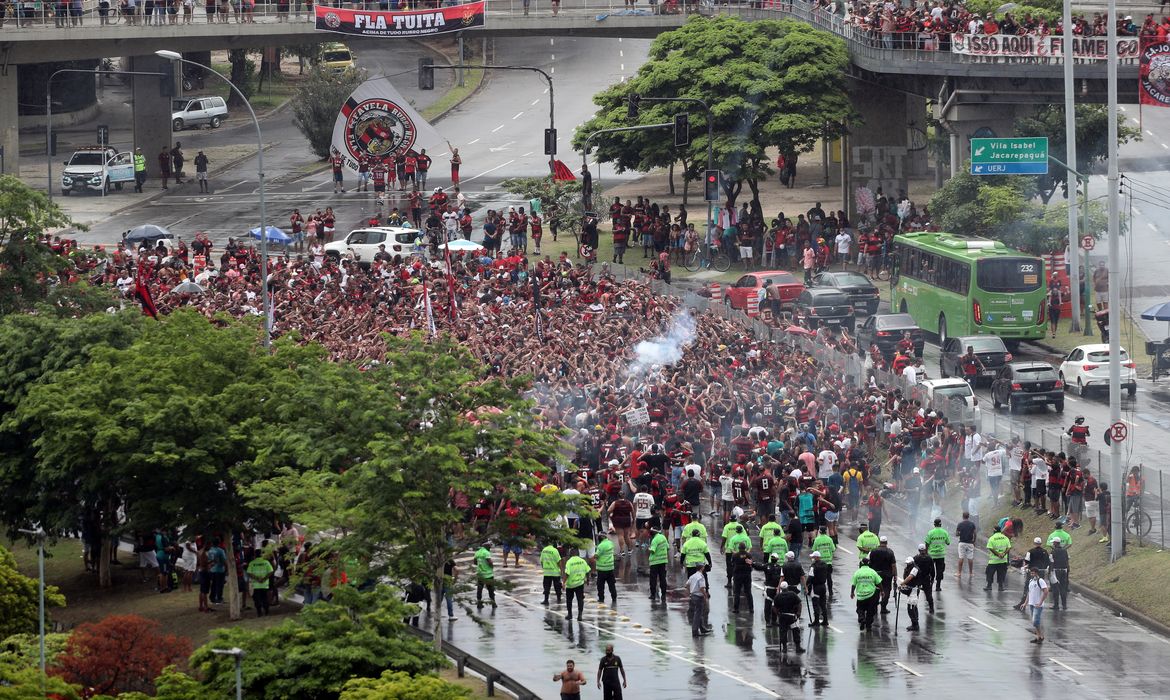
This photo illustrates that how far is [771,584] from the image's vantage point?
31750 millimetres

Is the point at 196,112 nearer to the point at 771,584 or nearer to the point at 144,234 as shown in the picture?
the point at 144,234

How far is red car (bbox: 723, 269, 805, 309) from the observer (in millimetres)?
53531

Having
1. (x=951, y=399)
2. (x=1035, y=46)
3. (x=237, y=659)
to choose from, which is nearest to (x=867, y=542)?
(x=951, y=399)

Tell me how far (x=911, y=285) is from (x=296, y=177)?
36806 millimetres

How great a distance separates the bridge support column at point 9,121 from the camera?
78062 millimetres

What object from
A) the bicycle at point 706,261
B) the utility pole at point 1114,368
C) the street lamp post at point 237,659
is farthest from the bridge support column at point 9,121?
the street lamp post at point 237,659

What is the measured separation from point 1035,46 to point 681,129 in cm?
1105

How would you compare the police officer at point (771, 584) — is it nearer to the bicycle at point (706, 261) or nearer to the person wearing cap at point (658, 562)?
the person wearing cap at point (658, 562)

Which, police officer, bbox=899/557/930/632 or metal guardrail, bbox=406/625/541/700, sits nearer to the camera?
metal guardrail, bbox=406/625/541/700

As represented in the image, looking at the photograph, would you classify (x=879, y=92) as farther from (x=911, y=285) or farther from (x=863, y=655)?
(x=863, y=655)

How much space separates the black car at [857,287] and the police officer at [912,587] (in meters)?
21.6

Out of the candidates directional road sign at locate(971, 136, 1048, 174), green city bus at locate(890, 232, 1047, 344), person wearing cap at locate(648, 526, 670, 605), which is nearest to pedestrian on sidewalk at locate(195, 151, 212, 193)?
directional road sign at locate(971, 136, 1048, 174)

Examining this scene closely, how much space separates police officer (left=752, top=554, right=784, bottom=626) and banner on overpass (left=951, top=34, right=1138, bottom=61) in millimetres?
32575

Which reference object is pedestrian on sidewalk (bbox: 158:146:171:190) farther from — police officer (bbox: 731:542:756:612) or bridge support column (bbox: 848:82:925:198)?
police officer (bbox: 731:542:756:612)
